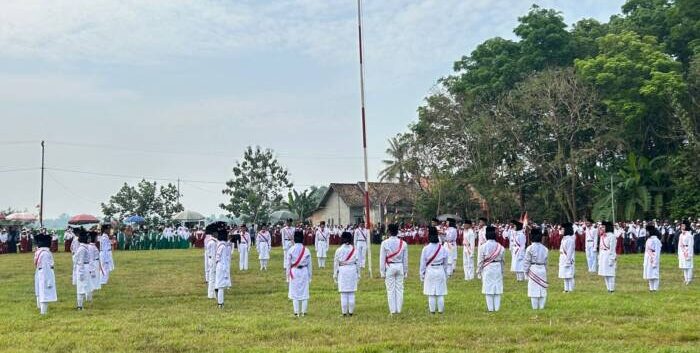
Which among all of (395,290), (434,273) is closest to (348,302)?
(395,290)

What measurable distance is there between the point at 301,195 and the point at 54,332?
178 feet

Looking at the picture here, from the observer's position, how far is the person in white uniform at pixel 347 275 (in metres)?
15.0

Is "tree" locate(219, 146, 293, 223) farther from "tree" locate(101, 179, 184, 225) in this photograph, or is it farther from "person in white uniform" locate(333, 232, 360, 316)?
"person in white uniform" locate(333, 232, 360, 316)

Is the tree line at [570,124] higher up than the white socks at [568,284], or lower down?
higher up

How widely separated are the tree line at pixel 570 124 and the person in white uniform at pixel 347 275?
93.8ft

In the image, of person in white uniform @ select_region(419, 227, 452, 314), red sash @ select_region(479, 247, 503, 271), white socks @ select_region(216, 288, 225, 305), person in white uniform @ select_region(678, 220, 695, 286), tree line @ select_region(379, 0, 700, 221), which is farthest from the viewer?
tree line @ select_region(379, 0, 700, 221)

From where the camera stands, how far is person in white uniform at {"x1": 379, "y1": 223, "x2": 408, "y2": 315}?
1505cm

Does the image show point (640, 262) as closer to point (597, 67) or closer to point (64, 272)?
point (597, 67)

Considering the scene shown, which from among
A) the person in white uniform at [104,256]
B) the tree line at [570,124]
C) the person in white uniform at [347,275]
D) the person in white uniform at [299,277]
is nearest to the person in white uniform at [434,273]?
the person in white uniform at [347,275]

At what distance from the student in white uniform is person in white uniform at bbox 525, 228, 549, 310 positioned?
182 centimetres

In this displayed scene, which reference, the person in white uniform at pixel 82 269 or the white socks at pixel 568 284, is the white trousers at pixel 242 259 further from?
the white socks at pixel 568 284

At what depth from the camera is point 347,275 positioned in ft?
49.4

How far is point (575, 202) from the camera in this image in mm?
44531

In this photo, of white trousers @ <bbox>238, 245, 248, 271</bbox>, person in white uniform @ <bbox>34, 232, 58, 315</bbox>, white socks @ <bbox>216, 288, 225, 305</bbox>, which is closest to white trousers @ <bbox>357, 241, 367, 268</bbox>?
white trousers @ <bbox>238, 245, 248, 271</bbox>
